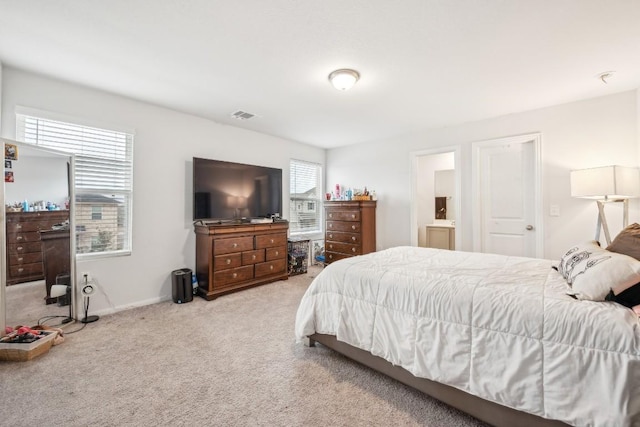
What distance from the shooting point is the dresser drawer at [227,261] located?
3.59 m

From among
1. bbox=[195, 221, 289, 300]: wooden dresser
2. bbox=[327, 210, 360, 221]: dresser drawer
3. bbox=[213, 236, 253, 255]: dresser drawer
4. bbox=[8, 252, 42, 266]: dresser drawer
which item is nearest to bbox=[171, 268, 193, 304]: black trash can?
bbox=[195, 221, 289, 300]: wooden dresser

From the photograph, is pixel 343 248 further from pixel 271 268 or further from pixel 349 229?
pixel 271 268

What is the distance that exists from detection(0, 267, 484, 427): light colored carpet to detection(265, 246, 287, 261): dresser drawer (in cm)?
154

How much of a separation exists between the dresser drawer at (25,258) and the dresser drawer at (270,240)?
7.42 ft

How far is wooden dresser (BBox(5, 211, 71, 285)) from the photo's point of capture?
238 cm

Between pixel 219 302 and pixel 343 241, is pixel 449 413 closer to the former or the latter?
pixel 219 302

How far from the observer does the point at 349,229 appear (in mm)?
4805

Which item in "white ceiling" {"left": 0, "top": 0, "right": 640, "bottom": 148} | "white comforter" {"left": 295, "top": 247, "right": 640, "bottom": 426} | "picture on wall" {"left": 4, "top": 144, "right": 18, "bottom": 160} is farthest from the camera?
"picture on wall" {"left": 4, "top": 144, "right": 18, "bottom": 160}

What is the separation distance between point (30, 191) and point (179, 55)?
1.84 meters

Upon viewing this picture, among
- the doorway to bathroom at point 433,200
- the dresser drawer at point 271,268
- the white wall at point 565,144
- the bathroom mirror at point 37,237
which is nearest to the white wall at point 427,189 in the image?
the doorway to bathroom at point 433,200

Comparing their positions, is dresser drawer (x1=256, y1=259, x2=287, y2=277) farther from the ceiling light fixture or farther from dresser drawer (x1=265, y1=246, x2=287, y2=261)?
the ceiling light fixture

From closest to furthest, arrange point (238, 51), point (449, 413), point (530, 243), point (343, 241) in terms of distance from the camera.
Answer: point (449, 413) → point (238, 51) → point (530, 243) → point (343, 241)

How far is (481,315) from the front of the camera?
1455 mm

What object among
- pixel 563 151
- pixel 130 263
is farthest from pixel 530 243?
pixel 130 263
